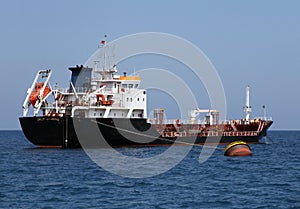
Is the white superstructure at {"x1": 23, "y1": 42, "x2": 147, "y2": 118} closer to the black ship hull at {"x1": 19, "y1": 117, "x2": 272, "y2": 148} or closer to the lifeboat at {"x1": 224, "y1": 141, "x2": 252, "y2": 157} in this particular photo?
the black ship hull at {"x1": 19, "y1": 117, "x2": 272, "y2": 148}

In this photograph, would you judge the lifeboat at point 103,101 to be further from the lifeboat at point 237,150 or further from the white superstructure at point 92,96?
the lifeboat at point 237,150

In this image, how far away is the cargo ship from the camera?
52344 millimetres

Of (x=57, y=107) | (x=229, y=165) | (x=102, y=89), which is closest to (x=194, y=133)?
(x=102, y=89)

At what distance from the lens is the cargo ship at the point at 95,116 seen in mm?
52344

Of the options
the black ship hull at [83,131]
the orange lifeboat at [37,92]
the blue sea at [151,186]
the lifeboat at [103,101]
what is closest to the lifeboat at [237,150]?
the blue sea at [151,186]

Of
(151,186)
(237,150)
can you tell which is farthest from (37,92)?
(151,186)

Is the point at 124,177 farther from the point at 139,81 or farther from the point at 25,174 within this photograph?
the point at 139,81

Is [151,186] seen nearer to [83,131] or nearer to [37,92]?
[83,131]

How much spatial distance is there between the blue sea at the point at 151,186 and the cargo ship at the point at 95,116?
7807 millimetres

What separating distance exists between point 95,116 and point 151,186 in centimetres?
2508

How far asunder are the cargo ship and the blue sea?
7.81m

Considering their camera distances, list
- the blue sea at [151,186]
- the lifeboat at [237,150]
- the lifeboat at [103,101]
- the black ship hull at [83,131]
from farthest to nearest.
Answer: the lifeboat at [103,101], the black ship hull at [83,131], the lifeboat at [237,150], the blue sea at [151,186]

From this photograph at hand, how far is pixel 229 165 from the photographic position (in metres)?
42.3

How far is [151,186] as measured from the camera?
30.7m
